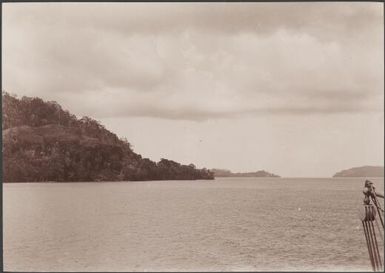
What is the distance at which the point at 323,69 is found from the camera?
274ft

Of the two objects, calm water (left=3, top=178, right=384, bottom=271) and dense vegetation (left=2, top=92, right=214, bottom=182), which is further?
dense vegetation (left=2, top=92, right=214, bottom=182)

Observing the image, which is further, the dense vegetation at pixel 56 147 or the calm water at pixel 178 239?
the dense vegetation at pixel 56 147

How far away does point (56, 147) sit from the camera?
146625 millimetres

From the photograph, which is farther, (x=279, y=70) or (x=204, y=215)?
(x=279, y=70)

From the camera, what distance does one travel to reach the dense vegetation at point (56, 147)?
136 metres

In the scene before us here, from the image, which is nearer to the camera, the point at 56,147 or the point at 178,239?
the point at 178,239

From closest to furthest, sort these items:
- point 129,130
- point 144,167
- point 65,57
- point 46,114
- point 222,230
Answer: point 222,230
point 65,57
point 46,114
point 129,130
point 144,167

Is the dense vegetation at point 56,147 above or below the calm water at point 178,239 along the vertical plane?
above

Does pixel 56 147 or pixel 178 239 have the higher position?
pixel 56 147

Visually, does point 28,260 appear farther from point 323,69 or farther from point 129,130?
point 129,130

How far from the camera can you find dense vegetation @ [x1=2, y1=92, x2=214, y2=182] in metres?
136

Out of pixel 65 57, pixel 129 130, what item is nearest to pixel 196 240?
pixel 65 57

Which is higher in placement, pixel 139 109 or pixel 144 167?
pixel 139 109

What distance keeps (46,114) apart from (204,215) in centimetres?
6568
